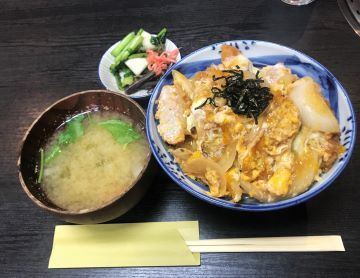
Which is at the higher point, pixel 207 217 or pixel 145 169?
pixel 145 169

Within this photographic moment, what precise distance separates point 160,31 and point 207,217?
1.43 m

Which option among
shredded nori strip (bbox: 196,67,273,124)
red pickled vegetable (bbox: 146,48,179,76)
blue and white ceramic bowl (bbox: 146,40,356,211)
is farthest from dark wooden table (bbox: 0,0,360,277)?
shredded nori strip (bbox: 196,67,273,124)

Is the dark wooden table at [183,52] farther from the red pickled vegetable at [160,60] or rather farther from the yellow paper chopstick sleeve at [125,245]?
the red pickled vegetable at [160,60]

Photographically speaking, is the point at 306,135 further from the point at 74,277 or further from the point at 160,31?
the point at 160,31

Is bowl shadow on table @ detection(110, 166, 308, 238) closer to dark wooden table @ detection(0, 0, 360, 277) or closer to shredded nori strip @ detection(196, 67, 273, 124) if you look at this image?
dark wooden table @ detection(0, 0, 360, 277)

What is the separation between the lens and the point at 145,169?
1.45m

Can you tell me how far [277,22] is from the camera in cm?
240

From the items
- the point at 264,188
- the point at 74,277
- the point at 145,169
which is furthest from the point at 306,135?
the point at 74,277

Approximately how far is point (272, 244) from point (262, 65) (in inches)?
34.8

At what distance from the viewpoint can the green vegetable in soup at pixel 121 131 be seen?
171cm

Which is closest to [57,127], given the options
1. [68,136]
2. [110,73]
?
[68,136]

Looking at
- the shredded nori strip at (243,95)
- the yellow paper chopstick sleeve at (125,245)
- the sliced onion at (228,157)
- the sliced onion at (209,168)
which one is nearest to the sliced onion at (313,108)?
the shredded nori strip at (243,95)

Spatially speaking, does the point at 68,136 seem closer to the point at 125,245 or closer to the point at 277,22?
the point at 125,245

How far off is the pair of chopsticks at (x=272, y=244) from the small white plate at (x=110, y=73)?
0.99 metres
